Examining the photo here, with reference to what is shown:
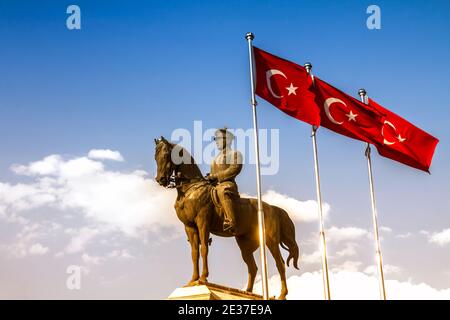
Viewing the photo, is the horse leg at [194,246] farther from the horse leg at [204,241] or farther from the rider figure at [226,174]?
the rider figure at [226,174]

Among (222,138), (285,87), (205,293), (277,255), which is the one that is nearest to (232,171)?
(222,138)

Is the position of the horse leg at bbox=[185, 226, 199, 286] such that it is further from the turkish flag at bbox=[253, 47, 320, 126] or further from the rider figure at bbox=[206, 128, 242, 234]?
the turkish flag at bbox=[253, 47, 320, 126]

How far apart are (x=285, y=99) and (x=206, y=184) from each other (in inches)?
148

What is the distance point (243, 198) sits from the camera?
24.1m

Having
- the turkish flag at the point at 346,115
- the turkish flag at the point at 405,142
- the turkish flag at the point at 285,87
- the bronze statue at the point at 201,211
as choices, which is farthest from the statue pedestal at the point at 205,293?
the turkish flag at the point at 405,142

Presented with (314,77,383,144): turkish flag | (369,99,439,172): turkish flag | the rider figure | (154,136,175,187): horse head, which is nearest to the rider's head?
the rider figure

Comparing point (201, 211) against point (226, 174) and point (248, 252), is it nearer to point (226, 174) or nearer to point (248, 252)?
point (226, 174)

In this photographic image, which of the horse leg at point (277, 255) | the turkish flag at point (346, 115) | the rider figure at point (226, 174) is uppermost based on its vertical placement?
the turkish flag at point (346, 115)

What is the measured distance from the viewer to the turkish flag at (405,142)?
25750 mm

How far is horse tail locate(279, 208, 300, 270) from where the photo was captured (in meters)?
25.4

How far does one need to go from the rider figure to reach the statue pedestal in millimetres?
2134

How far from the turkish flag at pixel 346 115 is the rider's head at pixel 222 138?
10.5ft

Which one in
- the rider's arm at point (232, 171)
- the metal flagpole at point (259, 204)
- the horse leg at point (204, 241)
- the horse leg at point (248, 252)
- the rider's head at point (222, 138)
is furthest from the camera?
the horse leg at point (248, 252)
